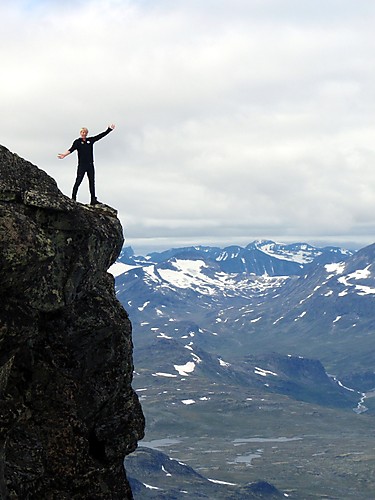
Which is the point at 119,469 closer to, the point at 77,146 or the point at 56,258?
the point at 56,258

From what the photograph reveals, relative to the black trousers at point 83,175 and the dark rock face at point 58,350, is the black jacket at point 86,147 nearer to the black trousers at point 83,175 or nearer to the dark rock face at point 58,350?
the black trousers at point 83,175

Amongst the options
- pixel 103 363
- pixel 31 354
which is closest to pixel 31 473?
Result: pixel 31 354

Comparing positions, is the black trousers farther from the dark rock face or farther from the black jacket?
the dark rock face

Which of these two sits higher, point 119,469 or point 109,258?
point 109,258

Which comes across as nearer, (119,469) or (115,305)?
(119,469)

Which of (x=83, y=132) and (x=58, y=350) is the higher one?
(x=83, y=132)

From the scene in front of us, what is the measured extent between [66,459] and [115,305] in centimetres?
1159

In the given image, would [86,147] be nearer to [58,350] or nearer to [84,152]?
[84,152]

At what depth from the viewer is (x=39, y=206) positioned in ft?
118

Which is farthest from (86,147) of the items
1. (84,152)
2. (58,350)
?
(58,350)

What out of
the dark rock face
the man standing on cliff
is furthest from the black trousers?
the dark rock face

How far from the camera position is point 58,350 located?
39625 millimetres

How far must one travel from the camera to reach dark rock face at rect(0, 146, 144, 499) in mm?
32438

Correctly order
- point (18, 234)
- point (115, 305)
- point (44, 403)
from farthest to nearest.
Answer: point (115, 305) → point (44, 403) → point (18, 234)
